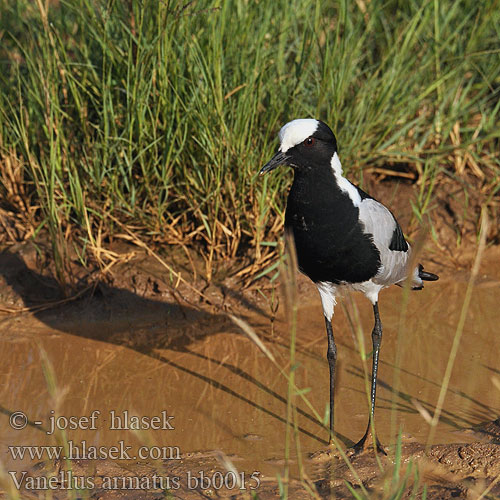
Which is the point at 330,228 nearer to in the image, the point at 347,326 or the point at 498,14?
the point at 347,326

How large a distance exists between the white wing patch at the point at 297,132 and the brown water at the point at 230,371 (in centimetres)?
76

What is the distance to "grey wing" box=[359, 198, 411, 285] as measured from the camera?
12.0 ft

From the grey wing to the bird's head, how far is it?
0.99 feet

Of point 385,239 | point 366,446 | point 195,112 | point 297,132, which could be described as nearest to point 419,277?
point 385,239

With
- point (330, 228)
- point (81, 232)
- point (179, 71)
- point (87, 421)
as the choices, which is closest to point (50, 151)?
point (81, 232)

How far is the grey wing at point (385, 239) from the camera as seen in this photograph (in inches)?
144

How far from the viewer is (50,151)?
15.6 ft

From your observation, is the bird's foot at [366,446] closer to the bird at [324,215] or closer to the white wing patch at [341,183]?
the bird at [324,215]

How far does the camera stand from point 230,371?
4316 millimetres

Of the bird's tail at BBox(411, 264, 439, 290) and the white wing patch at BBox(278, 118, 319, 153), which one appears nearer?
the white wing patch at BBox(278, 118, 319, 153)

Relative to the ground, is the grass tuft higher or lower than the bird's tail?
higher

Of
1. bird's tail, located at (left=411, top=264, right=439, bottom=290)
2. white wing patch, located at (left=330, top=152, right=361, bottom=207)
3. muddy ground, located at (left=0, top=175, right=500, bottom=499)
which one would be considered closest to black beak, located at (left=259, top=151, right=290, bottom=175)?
white wing patch, located at (left=330, top=152, right=361, bottom=207)

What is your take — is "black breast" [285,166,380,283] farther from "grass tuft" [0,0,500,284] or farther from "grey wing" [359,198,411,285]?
"grass tuft" [0,0,500,284]

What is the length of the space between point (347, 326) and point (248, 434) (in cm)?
119
